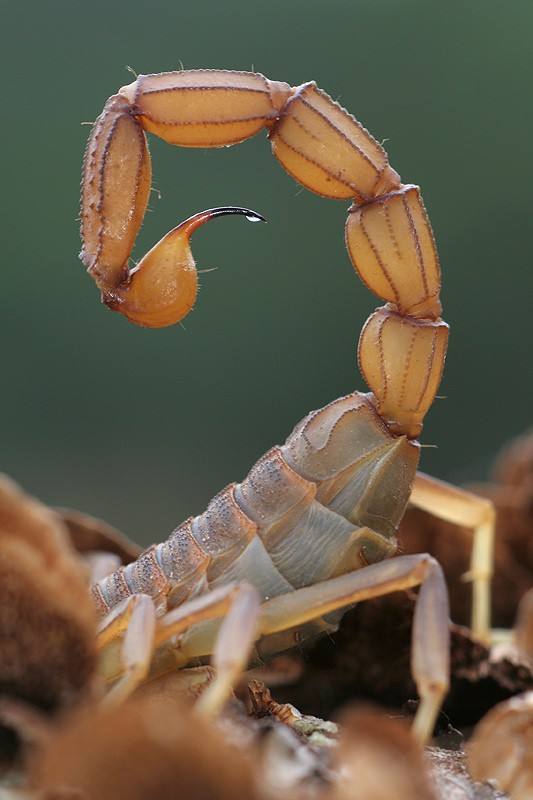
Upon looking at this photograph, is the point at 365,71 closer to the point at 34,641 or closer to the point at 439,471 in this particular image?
the point at 439,471

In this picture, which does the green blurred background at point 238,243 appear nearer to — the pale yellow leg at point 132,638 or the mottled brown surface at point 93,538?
the mottled brown surface at point 93,538

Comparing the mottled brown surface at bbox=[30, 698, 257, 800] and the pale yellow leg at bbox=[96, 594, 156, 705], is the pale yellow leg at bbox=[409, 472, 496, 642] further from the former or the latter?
the mottled brown surface at bbox=[30, 698, 257, 800]

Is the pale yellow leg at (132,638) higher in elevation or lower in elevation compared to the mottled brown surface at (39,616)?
lower

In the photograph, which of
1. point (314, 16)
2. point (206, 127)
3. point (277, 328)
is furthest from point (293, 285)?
point (206, 127)

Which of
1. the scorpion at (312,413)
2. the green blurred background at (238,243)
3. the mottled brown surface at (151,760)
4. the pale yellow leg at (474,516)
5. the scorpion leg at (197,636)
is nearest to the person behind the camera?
the mottled brown surface at (151,760)

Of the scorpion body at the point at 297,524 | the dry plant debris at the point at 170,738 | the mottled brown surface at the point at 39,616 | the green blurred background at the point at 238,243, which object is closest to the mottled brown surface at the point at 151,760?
the dry plant debris at the point at 170,738

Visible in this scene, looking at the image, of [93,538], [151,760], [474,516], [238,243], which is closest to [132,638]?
[151,760]
